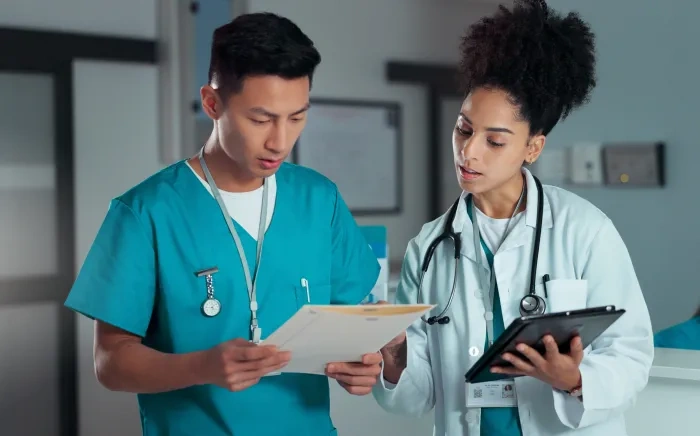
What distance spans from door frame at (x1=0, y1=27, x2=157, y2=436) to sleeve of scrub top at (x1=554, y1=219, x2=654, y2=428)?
9.50 feet

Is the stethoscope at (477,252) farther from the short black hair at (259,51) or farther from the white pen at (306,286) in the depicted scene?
the short black hair at (259,51)

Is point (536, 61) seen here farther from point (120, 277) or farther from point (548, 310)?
point (120, 277)

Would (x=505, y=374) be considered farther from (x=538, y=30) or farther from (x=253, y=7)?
(x=253, y=7)

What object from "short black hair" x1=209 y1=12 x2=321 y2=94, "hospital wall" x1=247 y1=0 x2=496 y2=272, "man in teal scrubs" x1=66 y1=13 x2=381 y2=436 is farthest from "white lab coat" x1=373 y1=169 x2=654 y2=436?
"hospital wall" x1=247 y1=0 x2=496 y2=272

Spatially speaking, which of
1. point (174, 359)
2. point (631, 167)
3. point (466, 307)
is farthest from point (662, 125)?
point (174, 359)

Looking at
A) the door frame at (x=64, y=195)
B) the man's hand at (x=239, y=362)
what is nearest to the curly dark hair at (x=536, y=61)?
the man's hand at (x=239, y=362)

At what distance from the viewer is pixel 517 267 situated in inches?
62.1

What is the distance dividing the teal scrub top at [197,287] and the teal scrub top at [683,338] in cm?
118

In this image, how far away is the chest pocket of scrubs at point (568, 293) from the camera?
1.51 m

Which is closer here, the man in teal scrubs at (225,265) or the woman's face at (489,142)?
the man in teal scrubs at (225,265)

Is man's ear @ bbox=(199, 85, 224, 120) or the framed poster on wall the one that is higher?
the framed poster on wall

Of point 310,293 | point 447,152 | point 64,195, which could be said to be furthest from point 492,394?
point 447,152

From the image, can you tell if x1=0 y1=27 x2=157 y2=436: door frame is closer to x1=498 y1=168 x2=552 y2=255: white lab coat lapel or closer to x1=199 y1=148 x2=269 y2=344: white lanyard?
x1=199 y1=148 x2=269 y2=344: white lanyard

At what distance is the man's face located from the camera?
134cm
